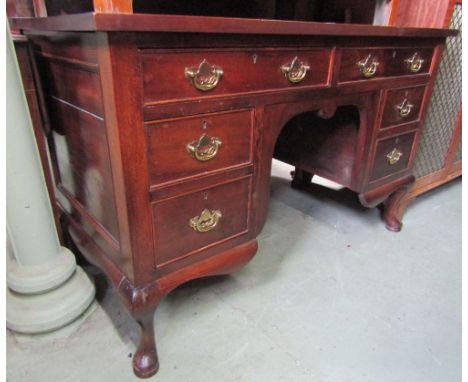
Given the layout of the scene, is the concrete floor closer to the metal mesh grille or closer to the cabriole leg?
the metal mesh grille

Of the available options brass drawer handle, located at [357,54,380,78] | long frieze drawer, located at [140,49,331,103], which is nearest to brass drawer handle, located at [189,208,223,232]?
long frieze drawer, located at [140,49,331,103]

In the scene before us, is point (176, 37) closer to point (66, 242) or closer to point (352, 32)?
point (352, 32)

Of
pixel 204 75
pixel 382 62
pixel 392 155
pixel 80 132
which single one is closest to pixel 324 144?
pixel 392 155

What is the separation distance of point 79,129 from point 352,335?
90cm

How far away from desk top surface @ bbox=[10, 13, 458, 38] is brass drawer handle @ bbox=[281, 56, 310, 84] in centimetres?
7

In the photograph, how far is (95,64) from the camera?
0.64 m

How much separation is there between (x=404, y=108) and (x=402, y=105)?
0.07 feet

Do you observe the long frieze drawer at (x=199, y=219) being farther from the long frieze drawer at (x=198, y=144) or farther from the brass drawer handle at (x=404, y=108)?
the brass drawer handle at (x=404, y=108)

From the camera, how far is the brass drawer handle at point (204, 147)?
0.75 metres

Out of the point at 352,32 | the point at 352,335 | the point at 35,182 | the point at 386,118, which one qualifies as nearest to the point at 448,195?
the point at 386,118

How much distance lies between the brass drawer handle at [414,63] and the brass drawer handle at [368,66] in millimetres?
174

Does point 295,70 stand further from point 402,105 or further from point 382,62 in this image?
point 402,105

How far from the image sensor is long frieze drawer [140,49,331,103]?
0.65 meters

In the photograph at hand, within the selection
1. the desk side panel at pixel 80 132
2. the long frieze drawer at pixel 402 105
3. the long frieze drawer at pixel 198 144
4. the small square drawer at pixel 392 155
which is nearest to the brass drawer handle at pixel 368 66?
the long frieze drawer at pixel 402 105
